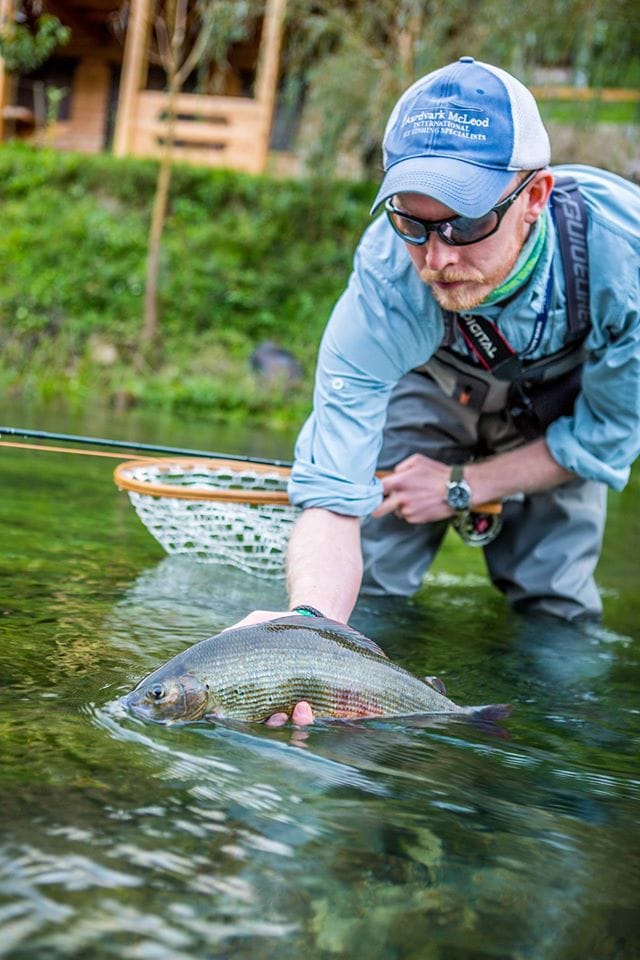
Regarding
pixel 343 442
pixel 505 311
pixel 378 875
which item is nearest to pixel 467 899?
pixel 378 875

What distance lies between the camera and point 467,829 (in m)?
2.19

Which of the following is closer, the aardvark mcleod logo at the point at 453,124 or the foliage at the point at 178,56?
the aardvark mcleod logo at the point at 453,124

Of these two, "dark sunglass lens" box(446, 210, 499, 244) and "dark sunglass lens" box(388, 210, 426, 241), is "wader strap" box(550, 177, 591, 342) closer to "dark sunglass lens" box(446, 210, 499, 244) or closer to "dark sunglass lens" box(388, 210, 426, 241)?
"dark sunglass lens" box(446, 210, 499, 244)

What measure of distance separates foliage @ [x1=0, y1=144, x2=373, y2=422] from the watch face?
37.6ft

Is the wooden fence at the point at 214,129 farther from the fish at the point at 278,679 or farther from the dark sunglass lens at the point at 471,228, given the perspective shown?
the fish at the point at 278,679

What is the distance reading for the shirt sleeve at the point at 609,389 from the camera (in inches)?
141

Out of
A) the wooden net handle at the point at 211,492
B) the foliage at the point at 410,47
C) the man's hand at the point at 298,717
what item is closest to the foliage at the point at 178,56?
the foliage at the point at 410,47

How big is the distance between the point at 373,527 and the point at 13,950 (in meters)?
3.31

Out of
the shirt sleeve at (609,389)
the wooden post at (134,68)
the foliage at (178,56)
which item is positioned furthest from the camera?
the wooden post at (134,68)

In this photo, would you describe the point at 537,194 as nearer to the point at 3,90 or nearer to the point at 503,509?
the point at 503,509

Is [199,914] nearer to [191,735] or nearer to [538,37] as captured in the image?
[191,735]

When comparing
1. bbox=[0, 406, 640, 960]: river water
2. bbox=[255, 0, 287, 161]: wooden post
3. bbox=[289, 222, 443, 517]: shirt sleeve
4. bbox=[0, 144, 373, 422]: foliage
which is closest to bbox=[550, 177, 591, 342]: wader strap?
bbox=[289, 222, 443, 517]: shirt sleeve

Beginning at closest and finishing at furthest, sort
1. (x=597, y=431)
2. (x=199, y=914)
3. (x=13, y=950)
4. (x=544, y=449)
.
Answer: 1. (x=13, y=950)
2. (x=199, y=914)
3. (x=597, y=431)
4. (x=544, y=449)

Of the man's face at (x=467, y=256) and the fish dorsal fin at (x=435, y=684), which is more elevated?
the man's face at (x=467, y=256)
